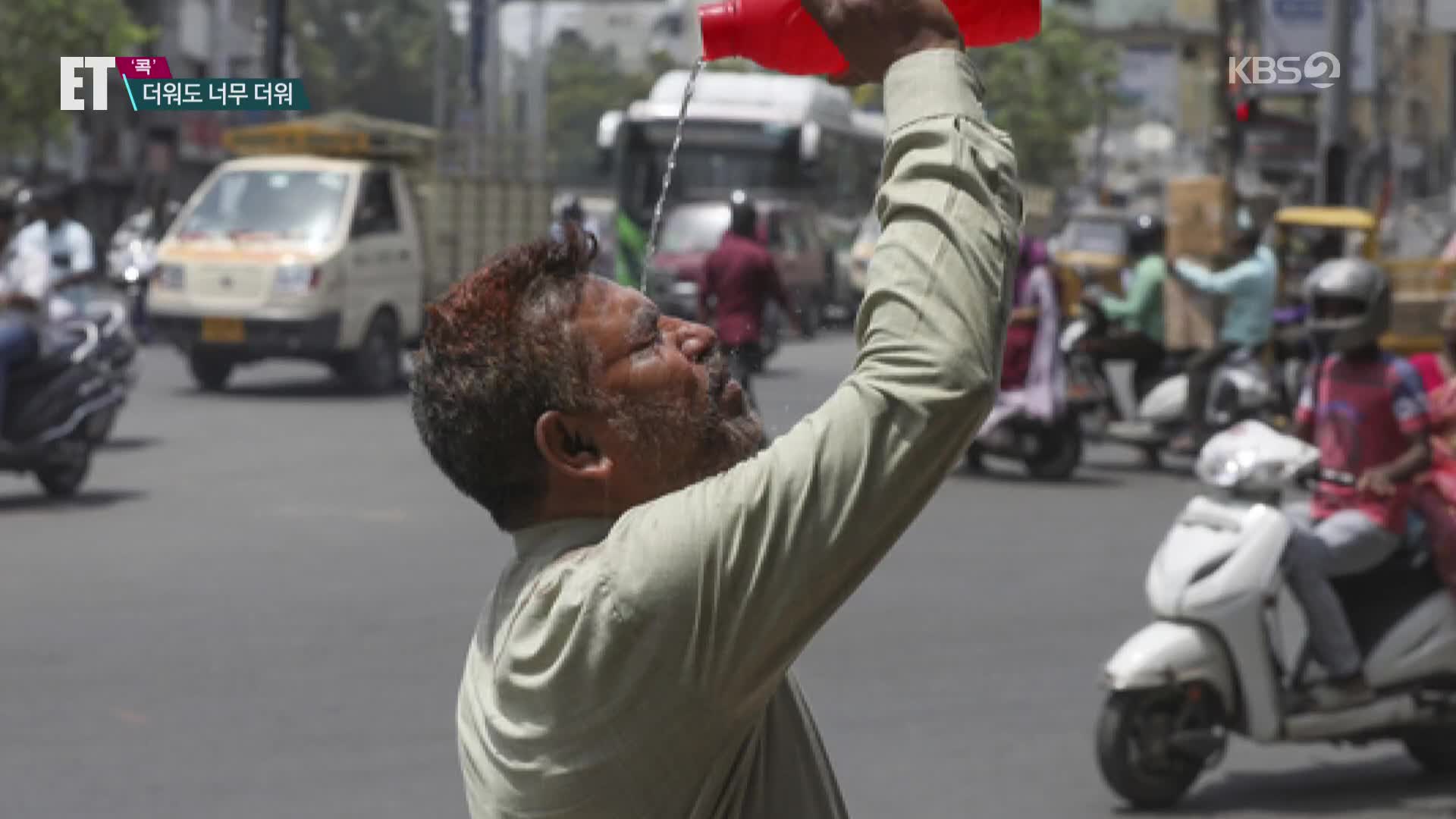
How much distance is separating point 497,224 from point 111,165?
1235 inches

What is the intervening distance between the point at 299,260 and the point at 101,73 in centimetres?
1741

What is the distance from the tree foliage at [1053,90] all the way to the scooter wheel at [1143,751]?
53.3 m

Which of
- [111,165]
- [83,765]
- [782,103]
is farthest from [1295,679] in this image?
[111,165]

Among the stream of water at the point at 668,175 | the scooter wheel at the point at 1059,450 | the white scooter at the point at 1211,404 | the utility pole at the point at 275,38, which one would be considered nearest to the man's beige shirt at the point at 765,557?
the stream of water at the point at 668,175

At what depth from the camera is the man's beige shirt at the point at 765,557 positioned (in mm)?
1686

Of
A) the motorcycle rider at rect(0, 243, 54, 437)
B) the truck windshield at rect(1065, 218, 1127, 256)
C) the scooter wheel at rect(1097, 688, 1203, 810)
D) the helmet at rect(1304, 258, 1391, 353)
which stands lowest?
the truck windshield at rect(1065, 218, 1127, 256)

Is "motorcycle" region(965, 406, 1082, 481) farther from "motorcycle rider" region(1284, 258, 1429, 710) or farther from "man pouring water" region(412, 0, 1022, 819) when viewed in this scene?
"man pouring water" region(412, 0, 1022, 819)

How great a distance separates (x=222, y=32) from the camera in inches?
488

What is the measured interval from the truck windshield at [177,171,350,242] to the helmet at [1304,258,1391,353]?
43.1 ft

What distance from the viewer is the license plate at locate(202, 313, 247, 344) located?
19.3 meters

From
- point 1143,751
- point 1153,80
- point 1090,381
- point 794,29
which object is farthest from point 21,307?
point 1153,80

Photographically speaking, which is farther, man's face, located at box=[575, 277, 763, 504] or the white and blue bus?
the white and blue bus

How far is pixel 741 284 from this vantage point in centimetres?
1574

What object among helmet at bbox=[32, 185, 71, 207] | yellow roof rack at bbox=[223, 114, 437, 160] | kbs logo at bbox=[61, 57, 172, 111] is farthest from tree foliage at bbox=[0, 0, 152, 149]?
kbs logo at bbox=[61, 57, 172, 111]
